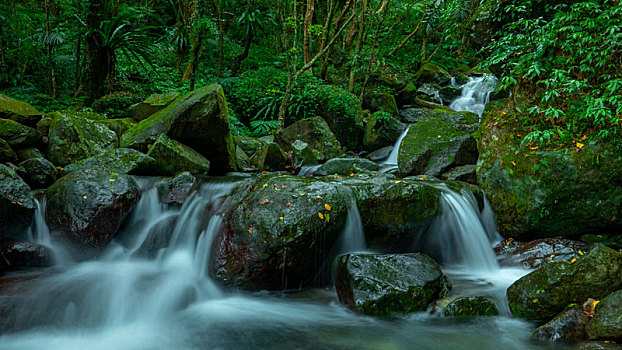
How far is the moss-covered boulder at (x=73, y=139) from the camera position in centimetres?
570

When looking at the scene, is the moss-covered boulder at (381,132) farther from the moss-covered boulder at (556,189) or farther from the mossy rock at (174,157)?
the mossy rock at (174,157)

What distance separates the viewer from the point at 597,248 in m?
3.02

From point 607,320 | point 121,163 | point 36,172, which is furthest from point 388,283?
point 36,172

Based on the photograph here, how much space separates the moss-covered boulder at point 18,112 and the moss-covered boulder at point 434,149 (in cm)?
695

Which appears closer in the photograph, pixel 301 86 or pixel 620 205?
pixel 620 205

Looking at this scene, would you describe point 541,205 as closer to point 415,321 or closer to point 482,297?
point 482,297

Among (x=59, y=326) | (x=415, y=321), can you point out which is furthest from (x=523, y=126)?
(x=59, y=326)

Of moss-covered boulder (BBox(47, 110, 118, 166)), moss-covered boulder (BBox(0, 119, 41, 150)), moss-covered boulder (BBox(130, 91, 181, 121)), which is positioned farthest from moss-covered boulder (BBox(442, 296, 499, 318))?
moss-covered boulder (BBox(130, 91, 181, 121))

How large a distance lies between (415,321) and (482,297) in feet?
2.47

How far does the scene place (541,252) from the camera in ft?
14.2

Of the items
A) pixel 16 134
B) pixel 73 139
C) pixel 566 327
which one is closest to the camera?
pixel 566 327

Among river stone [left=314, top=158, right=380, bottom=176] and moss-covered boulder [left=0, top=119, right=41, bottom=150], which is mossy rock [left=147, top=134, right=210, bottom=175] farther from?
river stone [left=314, top=158, right=380, bottom=176]

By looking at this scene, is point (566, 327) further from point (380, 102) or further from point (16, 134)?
point (380, 102)

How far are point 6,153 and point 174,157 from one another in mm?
2327
